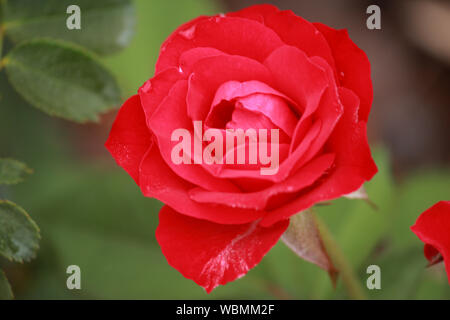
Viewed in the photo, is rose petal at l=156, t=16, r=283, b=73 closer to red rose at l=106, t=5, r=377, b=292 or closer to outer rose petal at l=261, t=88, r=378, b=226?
red rose at l=106, t=5, r=377, b=292

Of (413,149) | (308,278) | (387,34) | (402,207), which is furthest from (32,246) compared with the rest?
(387,34)

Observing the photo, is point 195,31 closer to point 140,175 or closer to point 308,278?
point 140,175

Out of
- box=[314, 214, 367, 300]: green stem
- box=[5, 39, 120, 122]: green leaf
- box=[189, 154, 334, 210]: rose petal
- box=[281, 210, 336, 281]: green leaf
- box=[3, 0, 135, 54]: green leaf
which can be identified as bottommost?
box=[314, 214, 367, 300]: green stem

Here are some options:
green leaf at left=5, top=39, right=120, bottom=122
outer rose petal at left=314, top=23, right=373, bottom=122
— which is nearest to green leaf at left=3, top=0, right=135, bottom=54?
green leaf at left=5, top=39, right=120, bottom=122

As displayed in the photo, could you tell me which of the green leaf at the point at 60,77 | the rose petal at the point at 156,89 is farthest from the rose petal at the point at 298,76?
the green leaf at the point at 60,77

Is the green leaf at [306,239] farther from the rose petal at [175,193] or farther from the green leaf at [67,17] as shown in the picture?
the green leaf at [67,17]
